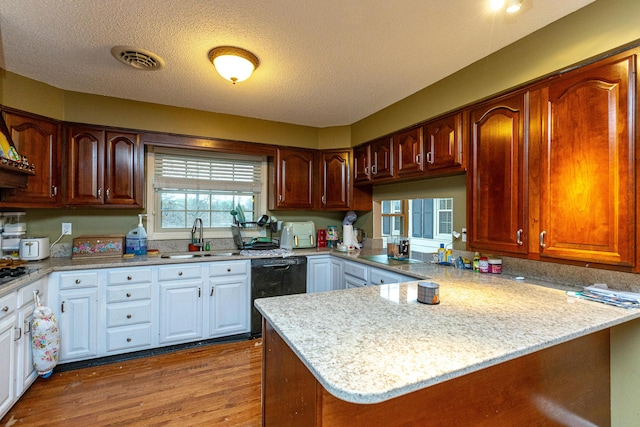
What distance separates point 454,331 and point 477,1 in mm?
1664

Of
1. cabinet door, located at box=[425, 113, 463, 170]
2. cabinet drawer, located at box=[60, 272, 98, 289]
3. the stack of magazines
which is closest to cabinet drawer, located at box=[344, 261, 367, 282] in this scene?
cabinet door, located at box=[425, 113, 463, 170]

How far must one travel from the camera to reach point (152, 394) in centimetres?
215

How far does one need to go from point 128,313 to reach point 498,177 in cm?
315

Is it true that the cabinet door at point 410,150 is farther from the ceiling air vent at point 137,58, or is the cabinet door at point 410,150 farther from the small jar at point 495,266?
the ceiling air vent at point 137,58

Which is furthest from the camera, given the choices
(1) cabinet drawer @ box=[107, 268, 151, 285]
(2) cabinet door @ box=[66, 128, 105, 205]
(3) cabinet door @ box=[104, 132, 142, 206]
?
(3) cabinet door @ box=[104, 132, 142, 206]

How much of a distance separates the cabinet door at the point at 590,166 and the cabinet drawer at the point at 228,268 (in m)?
2.49

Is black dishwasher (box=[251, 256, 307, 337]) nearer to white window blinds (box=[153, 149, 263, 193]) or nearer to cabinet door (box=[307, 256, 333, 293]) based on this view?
cabinet door (box=[307, 256, 333, 293])

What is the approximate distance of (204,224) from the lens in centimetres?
354

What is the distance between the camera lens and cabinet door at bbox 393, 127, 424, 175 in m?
2.73

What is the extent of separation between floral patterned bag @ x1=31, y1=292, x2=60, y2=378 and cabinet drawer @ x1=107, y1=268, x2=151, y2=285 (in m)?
0.44

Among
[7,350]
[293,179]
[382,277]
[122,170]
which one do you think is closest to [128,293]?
[7,350]

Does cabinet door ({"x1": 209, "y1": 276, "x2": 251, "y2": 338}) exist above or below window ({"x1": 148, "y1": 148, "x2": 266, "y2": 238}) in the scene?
below

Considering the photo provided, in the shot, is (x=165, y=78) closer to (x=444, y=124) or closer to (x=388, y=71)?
(x=388, y=71)

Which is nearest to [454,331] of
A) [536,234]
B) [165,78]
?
[536,234]
